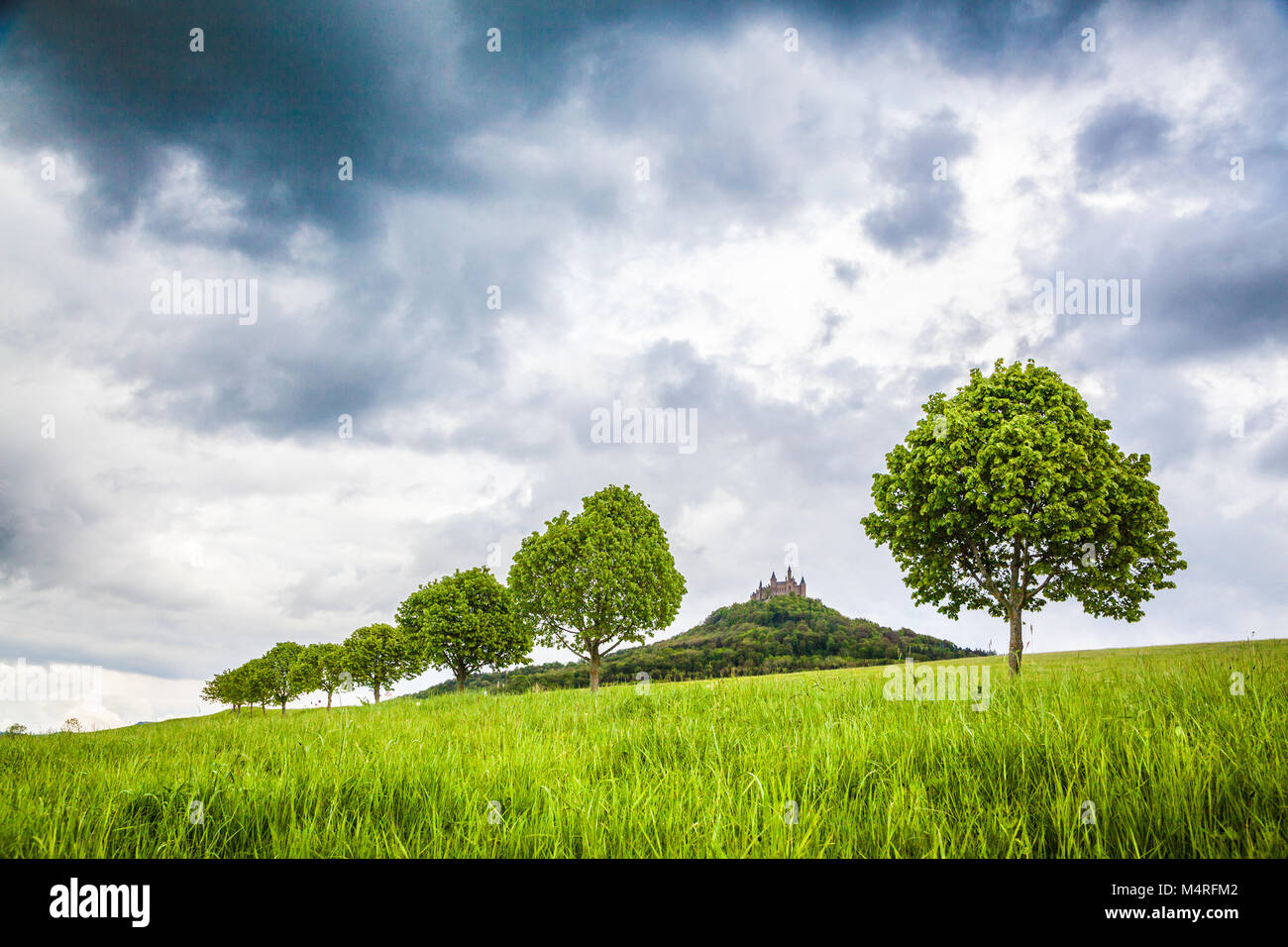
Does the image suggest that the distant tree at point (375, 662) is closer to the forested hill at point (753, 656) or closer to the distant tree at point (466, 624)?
the forested hill at point (753, 656)

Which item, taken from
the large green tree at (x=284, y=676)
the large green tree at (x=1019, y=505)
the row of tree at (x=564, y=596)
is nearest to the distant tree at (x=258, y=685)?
the large green tree at (x=284, y=676)

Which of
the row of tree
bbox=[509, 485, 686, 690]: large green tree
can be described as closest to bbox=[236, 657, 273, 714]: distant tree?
the row of tree

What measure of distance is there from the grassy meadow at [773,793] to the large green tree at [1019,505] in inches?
642

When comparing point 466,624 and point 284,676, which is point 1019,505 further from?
point 284,676

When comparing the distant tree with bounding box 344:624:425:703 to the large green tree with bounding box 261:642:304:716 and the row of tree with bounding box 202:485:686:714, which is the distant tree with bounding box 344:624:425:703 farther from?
the row of tree with bounding box 202:485:686:714

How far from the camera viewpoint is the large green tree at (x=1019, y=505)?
817 inches

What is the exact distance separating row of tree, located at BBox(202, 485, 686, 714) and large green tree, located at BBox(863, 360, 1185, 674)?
41.7ft

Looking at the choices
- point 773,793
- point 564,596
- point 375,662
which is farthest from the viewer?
point 375,662

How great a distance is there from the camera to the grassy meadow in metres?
3.17

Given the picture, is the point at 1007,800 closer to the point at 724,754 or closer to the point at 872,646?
the point at 724,754

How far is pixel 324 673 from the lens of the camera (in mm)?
70750

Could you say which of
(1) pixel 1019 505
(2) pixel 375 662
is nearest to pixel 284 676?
(2) pixel 375 662

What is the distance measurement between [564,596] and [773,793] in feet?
89.9
